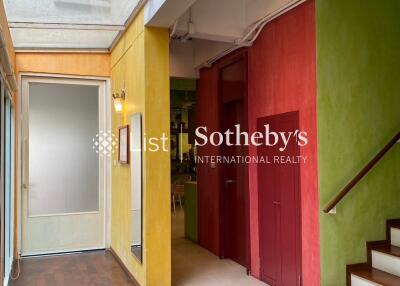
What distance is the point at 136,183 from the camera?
169 inches

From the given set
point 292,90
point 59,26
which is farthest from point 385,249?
point 59,26

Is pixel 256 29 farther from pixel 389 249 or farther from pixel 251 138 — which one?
pixel 389 249

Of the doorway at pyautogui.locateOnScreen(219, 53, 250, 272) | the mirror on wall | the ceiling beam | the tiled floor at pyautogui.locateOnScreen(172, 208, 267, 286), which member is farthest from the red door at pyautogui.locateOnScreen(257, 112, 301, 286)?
the ceiling beam

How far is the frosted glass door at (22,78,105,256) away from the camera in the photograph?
5.56 meters

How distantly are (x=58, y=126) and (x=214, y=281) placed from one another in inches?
129

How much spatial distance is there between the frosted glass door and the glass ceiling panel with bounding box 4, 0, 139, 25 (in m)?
1.58

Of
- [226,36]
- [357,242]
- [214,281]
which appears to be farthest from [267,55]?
[214,281]

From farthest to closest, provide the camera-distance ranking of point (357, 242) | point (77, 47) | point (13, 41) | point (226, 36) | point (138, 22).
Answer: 1. point (77, 47)
2. point (13, 41)
3. point (226, 36)
4. point (138, 22)
5. point (357, 242)

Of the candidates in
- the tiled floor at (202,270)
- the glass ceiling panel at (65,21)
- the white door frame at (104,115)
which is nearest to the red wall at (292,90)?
the tiled floor at (202,270)

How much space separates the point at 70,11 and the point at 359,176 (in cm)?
342

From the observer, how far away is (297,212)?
3859 mm

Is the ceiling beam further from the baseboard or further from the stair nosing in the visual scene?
the stair nosing

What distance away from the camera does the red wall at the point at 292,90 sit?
3.63 metres

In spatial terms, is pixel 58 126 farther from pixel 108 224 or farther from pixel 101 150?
pixel 108 224
